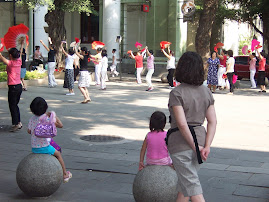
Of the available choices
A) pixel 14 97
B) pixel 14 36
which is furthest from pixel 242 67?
pixel 14 97

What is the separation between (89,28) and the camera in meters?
35.6

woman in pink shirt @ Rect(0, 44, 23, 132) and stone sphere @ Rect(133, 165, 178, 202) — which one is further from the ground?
woman in pink shirt @ Rect(0, 44, 23, 132)

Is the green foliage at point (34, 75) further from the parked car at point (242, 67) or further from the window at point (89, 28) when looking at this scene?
the window at point (89, 28)

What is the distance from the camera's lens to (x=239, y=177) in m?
6.78

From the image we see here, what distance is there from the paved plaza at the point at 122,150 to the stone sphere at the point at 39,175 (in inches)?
8.5

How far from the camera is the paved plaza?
6148mm

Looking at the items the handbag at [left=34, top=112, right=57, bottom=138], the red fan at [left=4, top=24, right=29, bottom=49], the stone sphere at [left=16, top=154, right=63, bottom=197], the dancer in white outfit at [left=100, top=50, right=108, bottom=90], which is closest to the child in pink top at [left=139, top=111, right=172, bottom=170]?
the stone sphere at [left=16, top=154, right=63, bottom=197]

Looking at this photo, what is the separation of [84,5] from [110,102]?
1127 centimetres

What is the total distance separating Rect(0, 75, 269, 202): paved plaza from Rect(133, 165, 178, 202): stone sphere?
856mm

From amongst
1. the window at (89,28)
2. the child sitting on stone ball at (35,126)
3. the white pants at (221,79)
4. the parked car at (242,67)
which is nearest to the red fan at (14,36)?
the child sitting on stone ball at (35,126)

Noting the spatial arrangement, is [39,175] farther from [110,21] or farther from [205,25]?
[110,21]

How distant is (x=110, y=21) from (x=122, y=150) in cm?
2168

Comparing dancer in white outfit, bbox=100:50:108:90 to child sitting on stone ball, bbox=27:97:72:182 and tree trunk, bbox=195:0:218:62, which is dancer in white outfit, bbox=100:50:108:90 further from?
child sitting on stone ball, bbox=27:97:72:182

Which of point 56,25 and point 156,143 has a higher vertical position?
point 56,25
